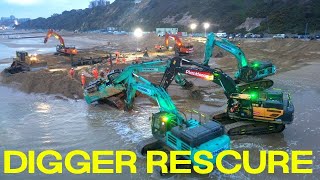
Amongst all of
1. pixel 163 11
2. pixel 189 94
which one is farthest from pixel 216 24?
pixel 189 94

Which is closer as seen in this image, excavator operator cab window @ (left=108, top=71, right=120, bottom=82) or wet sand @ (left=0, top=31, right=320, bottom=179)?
wet sand @ (left=0, top=31, right=320, bottom=179)

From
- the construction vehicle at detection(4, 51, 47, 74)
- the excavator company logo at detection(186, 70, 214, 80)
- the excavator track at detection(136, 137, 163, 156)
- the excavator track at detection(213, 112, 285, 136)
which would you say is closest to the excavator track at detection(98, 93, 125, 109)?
the excavator company logo at detection(186, 70, 214, 80)

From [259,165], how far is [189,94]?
10.8 meters

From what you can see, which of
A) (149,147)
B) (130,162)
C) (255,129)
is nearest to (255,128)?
(255,129)

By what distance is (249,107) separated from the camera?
1495 cm

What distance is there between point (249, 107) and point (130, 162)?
6094 millimetres

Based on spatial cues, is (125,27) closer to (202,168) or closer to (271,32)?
(271,32)

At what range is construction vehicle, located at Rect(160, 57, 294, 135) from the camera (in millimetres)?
14352

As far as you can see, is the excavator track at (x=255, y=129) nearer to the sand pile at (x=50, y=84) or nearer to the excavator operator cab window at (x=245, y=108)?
the excavator operator cab window at (x=245, y=108)

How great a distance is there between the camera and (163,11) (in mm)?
119750

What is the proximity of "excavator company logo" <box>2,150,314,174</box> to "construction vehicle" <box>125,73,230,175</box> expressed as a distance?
33 centimetres

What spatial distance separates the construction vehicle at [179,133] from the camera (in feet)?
35.0

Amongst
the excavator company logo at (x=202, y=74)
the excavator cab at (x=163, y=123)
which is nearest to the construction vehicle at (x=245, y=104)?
the excavator company logo at (x=202, y=74)

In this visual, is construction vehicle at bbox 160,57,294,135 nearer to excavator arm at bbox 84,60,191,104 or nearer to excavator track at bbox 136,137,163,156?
excavator arm at bbox 84,60,191,104
